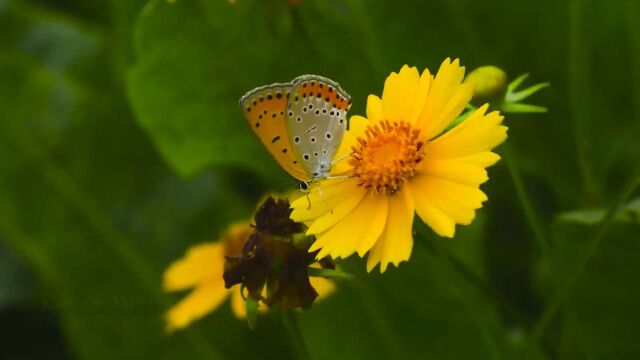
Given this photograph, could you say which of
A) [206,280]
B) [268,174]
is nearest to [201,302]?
[206,280]

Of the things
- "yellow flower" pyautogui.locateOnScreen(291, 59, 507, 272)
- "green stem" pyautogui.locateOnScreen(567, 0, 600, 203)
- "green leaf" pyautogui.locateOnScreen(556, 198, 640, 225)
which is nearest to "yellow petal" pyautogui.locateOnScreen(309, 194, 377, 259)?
"yellow flower" pyautogui.locateOnScreen(291, 59, 507, 272)

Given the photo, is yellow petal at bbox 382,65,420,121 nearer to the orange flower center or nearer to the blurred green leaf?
the orange flower center

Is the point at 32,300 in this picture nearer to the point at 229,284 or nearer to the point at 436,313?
the point at 436,313

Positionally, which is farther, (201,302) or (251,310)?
(201,302)

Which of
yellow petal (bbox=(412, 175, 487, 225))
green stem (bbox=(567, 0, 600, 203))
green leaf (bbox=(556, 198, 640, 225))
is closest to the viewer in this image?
yellow petal (bbox=(412, 175, 487, 225))

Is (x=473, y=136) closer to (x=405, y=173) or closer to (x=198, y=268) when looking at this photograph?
(x=405, y=173)
